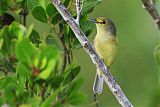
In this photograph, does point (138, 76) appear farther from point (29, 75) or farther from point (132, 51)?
point (29, 75)

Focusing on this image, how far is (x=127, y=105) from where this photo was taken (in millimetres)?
1685

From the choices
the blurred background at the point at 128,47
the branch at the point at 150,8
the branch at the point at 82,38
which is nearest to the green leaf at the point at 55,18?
the branch at the point at 82,38

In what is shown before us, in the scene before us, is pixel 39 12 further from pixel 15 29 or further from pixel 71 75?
pixel 71 75

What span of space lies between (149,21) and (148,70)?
0.42m

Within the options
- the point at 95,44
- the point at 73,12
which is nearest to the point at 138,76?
the point at 95,44

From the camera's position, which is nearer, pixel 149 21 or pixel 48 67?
pixel 48 67

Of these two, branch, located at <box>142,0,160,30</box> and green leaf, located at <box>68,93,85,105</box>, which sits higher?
branch, located at <box>142,0,160,30</box>

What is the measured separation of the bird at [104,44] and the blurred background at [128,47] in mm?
1455

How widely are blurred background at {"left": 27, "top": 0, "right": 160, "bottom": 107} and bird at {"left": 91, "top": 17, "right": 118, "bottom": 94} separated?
1.46 meters

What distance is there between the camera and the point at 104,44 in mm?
2604

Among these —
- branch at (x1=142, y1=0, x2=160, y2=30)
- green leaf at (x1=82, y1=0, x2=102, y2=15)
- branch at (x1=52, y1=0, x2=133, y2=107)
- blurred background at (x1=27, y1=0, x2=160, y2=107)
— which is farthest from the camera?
blurred background at (x1=27, y1=0, x2=160, y2=107)

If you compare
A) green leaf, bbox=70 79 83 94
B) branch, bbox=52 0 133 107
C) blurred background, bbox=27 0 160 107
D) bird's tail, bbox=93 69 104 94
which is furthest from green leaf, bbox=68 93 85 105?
blurred background, bbox=27 0 160 107

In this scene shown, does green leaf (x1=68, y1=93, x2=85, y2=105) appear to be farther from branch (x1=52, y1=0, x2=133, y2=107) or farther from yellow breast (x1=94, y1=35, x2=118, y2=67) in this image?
yellow breast (x1=94, y1=35, x2=118, y2=67)

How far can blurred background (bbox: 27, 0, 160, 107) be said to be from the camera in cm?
432
